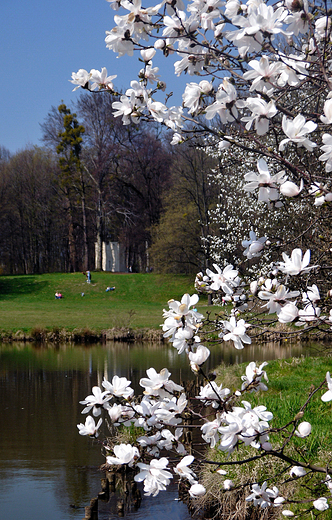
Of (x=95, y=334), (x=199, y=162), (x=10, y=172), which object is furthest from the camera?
(x=10, y=172)

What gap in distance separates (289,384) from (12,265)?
4654 centimetres

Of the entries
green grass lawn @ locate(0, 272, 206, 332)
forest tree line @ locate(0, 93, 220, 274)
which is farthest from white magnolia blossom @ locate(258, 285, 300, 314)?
forest tree line @ locate(0, 93, 220, 274)

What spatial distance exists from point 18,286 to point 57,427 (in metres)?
27.5

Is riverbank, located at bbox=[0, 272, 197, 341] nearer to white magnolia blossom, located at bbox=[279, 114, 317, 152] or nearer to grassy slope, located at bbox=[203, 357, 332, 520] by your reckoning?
grassy slope, located at bbox=[203, 357, 332, 520]

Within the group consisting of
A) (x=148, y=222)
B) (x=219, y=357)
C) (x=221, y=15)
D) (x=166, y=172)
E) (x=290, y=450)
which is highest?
(x=166, y=172)

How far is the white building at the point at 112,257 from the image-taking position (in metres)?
43.1

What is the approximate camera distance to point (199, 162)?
3069 cm

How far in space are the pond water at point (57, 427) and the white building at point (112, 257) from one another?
23215mm

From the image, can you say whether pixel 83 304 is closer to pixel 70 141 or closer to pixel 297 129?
pixel 70 141

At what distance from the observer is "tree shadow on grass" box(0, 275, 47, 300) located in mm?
34622

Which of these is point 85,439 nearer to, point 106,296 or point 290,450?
point 290,450

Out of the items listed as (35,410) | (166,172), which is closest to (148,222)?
(166,172)

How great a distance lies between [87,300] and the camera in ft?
108

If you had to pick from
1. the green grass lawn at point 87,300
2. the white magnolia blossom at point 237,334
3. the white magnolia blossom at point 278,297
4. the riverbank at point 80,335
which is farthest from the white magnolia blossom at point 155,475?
the green grass lawn at point 87,300
